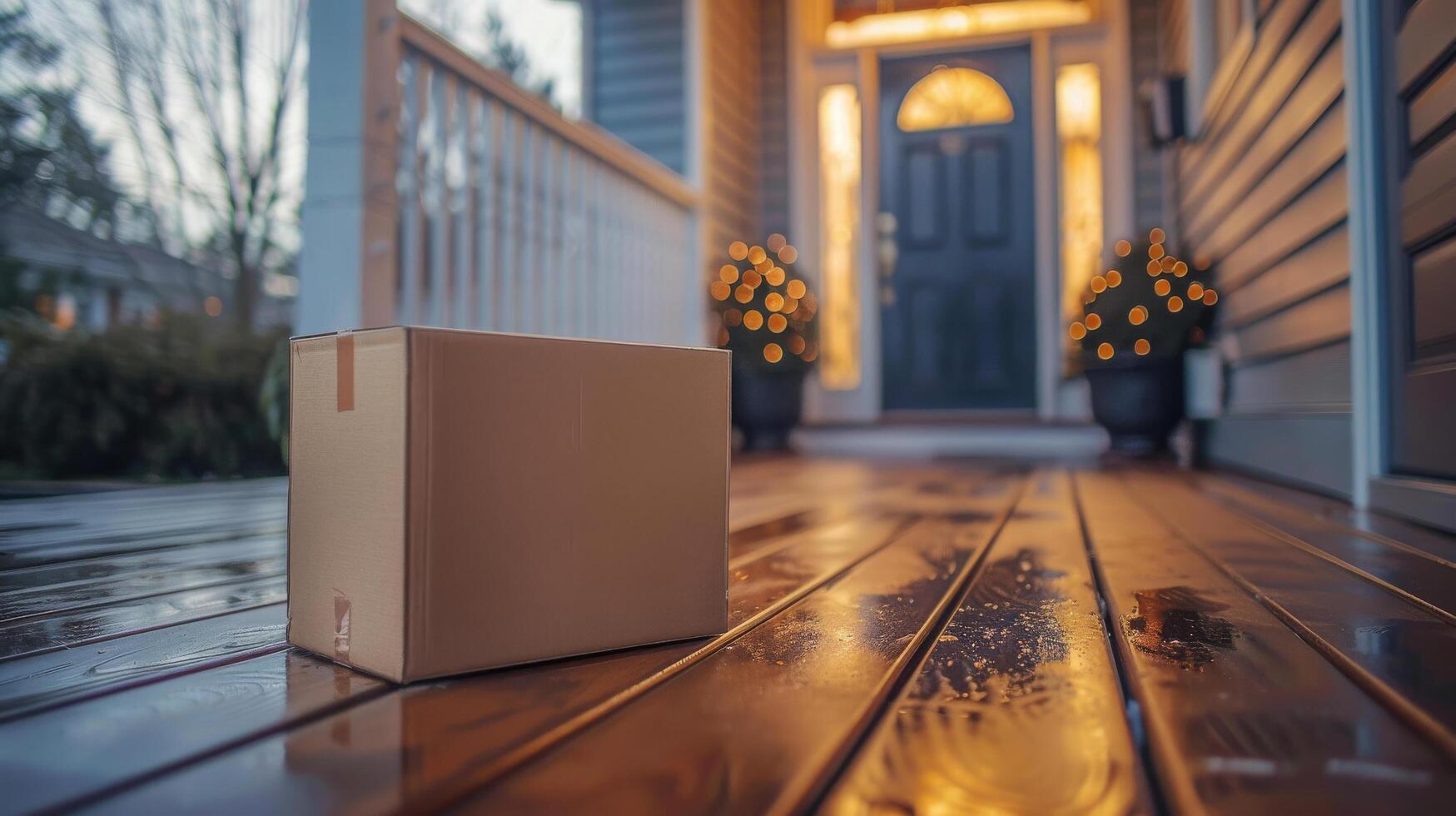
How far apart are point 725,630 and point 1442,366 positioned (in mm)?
1327

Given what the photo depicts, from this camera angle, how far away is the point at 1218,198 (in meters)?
3.30

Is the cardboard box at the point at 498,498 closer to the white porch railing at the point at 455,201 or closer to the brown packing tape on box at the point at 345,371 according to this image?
the brown packing tape on box at the point at 345,371

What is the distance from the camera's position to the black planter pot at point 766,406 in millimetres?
4406

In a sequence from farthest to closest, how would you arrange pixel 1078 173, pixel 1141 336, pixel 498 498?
1. pixel 1078 173
2. pixel 1141 336
3. pixel 498 498

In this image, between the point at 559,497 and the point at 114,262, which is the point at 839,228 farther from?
the point at 559,497

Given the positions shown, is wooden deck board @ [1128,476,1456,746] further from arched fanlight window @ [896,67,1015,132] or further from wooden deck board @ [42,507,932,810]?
arched fanlight window @ [896,67,1015,132]

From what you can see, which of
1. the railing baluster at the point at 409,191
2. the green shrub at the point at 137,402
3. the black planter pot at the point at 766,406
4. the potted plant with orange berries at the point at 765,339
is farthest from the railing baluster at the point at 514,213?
the green shrub at the point at 137,402

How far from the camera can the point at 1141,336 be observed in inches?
139

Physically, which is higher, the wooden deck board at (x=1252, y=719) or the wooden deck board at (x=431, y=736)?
the wooden deck board at (x=1252, y=719)

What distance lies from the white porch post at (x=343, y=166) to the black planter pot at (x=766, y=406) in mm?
2386

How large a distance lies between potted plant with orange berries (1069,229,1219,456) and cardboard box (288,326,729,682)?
10.2ft

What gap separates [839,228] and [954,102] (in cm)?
94

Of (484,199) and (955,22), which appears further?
(955,22)

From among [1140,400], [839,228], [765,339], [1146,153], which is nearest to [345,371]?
[1140,400]
